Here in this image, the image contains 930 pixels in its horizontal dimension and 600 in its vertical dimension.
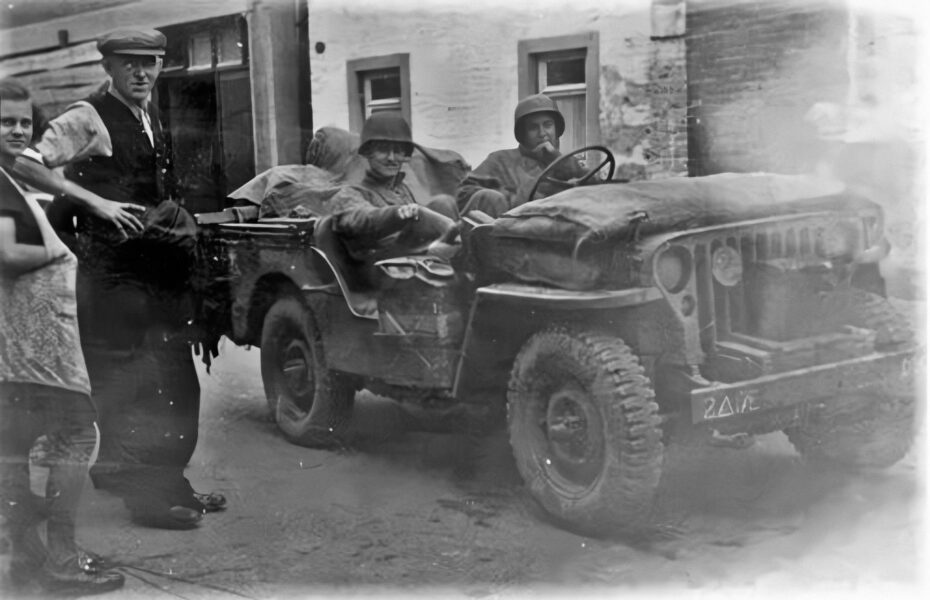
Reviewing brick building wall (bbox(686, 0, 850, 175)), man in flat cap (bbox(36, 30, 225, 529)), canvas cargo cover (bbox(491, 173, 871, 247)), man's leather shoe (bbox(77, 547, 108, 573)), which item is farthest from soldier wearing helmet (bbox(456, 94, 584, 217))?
man's leather shoe (bbox(77, 547, 108, 573))

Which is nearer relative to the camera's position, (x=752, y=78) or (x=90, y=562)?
(x=752, y=78)

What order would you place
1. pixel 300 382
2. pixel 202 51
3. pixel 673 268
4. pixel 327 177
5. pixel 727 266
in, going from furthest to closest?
pixel 300 382 → pixel 327 177 → pixel 202 51 → pixel 727 266 → pixel 673 268

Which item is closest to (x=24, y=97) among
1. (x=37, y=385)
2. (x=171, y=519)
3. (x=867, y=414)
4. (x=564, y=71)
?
(x=37, y=385)

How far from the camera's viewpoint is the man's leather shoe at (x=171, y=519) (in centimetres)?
474

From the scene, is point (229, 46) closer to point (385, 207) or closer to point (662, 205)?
point (385, 207)

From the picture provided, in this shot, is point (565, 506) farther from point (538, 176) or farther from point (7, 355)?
point (7, 355)

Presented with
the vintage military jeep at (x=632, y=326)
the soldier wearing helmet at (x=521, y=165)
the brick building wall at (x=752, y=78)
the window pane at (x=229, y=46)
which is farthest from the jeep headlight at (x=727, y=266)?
the window pane at (x=229, y=46)

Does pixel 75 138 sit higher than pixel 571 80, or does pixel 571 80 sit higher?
pixel 571 80

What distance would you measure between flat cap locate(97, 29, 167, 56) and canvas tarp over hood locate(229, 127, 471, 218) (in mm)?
666

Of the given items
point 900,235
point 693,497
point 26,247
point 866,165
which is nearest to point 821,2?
point 866,165

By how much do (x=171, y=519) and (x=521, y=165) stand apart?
2.06 metres

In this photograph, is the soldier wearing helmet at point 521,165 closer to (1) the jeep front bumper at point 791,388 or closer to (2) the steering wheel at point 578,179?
(2) the steering wheel at point 578,179

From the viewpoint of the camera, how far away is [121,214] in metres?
4.62

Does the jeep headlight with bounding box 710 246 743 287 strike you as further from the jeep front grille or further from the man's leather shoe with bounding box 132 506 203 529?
the man's leather shoe with bounding box 132 506 203 529
